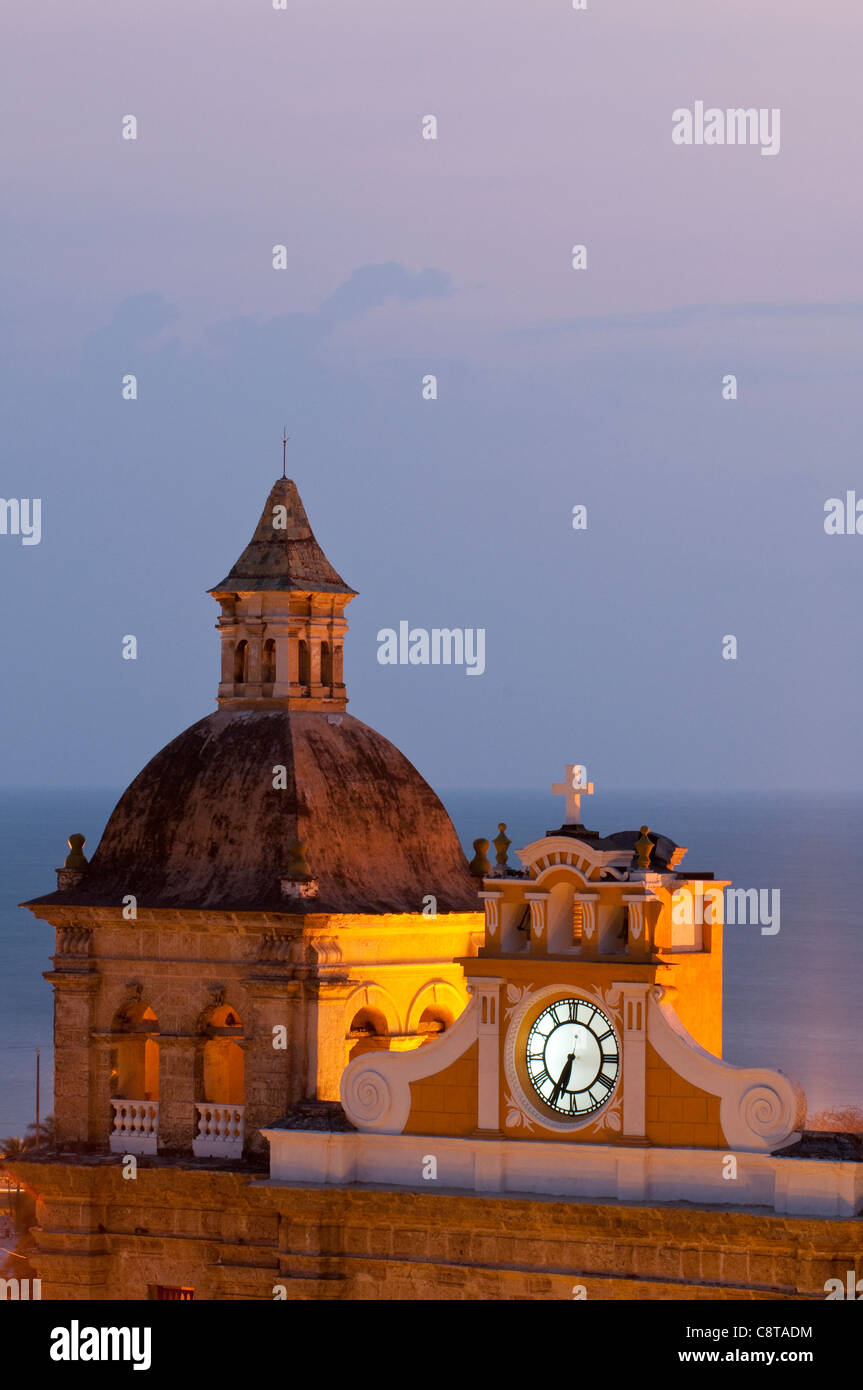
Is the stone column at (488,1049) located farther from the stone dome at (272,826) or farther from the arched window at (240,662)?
the arched window at (240,662)

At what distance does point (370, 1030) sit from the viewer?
183 ft

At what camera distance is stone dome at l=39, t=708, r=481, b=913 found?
5478 centimetres

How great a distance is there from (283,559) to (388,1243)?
11859 millimetres

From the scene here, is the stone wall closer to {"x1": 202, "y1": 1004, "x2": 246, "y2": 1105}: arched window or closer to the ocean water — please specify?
{"x1": 202, "y1": 1004, "x2": 246, "y2": 1105}: arched window

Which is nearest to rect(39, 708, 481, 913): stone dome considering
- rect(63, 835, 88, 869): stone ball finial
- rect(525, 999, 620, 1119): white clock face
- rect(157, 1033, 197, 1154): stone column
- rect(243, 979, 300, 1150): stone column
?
rect(63, 835, 88, 869): stone ball finial

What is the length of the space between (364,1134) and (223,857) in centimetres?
584

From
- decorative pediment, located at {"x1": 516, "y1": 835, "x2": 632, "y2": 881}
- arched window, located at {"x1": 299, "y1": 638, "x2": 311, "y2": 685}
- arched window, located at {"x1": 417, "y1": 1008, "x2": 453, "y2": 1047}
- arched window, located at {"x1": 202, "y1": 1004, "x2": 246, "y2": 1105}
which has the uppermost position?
arched window, located at {"x1": 299, "y1": 638, "x2": 311, "y2": 685}

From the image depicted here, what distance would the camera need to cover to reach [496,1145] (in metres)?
50.2

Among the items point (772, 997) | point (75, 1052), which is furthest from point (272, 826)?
point (772, 997)

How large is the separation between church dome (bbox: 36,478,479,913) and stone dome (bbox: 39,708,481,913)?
0.02 m

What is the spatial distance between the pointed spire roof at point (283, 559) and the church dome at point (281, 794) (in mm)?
23

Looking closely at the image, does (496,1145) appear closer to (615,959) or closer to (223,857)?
(615,959)
